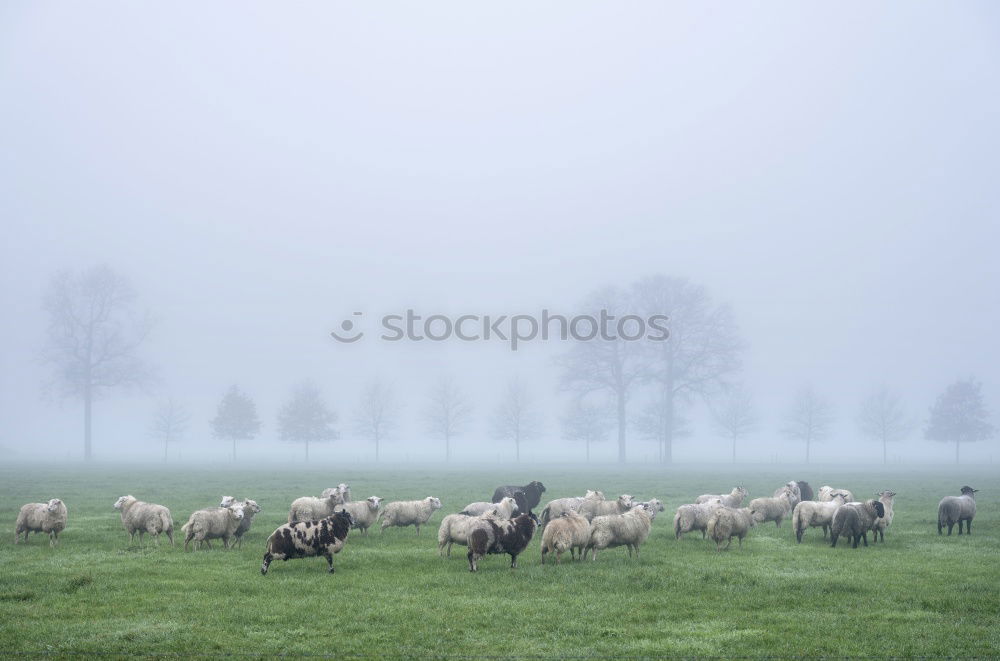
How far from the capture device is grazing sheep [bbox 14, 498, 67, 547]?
68.6ft

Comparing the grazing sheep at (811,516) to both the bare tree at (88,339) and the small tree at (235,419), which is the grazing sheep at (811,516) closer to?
the bare tree at (88,339)

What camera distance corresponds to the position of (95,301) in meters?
84.7

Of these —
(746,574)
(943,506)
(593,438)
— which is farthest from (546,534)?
(593,438)

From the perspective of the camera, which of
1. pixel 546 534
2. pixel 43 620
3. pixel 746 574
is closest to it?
pixel 43 620

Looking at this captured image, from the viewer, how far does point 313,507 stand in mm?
23922

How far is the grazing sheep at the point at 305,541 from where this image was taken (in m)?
17.0

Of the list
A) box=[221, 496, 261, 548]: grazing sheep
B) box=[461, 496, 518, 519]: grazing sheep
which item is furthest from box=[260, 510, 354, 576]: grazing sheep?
box=[461, 496, 518, 519]: grazing sheep

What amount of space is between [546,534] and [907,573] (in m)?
8.76

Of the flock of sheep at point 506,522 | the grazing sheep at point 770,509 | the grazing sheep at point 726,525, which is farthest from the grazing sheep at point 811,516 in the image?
the grazing sheep at point 770,509

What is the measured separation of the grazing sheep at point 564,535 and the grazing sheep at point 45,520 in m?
14.2

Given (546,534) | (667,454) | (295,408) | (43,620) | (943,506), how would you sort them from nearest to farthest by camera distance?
(43,620)
(546,534)
(943,506)
(667,454)
(295,408)

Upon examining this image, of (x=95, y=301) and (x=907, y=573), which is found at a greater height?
(x=95, y=301)

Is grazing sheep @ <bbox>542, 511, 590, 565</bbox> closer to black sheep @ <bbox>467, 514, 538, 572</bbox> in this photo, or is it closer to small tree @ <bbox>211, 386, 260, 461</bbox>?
black sheep @ <bbox>467, 514, 538, 572</bbox>

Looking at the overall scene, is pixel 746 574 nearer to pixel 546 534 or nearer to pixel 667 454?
pixel 546 534
